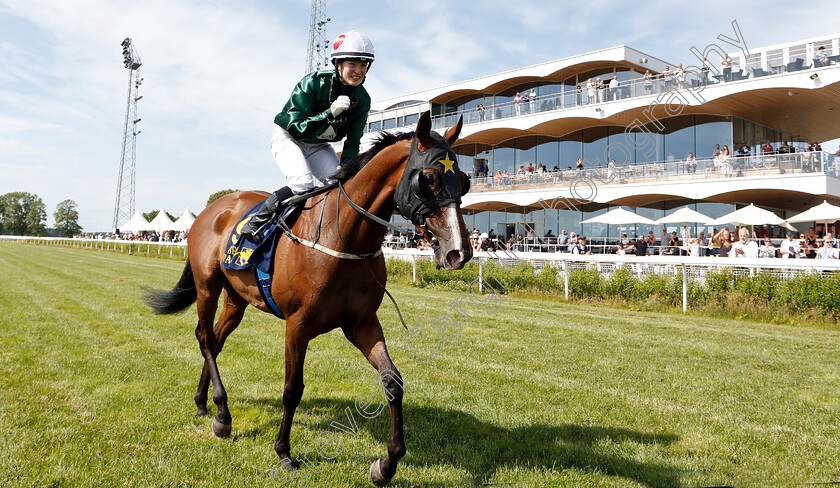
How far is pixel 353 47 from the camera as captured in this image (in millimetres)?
3234

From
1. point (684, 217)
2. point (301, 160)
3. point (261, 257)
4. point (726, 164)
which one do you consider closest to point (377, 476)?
point (261, 257)

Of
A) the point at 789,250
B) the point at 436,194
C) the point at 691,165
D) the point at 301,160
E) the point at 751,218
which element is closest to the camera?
the point at 436,194

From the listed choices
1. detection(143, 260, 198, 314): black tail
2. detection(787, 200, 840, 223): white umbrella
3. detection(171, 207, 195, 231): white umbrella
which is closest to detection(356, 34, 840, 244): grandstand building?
detection(787, 200, 840, 223): white umbrella

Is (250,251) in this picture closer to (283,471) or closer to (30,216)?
(283,471)

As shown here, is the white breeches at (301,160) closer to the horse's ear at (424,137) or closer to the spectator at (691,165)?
the horse's ear at (424,137)

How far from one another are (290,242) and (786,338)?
8.10 m

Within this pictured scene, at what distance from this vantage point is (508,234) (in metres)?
29.2

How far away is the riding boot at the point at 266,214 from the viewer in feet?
11.4

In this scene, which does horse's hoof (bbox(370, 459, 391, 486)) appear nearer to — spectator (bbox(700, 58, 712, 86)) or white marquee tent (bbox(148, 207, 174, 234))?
spectator (bbox(700, 58, 712, 86))

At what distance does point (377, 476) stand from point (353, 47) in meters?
2.62

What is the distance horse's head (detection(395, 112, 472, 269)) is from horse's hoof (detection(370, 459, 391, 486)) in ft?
4.17

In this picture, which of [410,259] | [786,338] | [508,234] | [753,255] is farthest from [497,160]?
[786,338]

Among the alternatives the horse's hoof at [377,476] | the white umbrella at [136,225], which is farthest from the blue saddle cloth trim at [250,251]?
the white umbrella at [136,225]

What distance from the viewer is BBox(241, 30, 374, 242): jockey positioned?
328 cm
